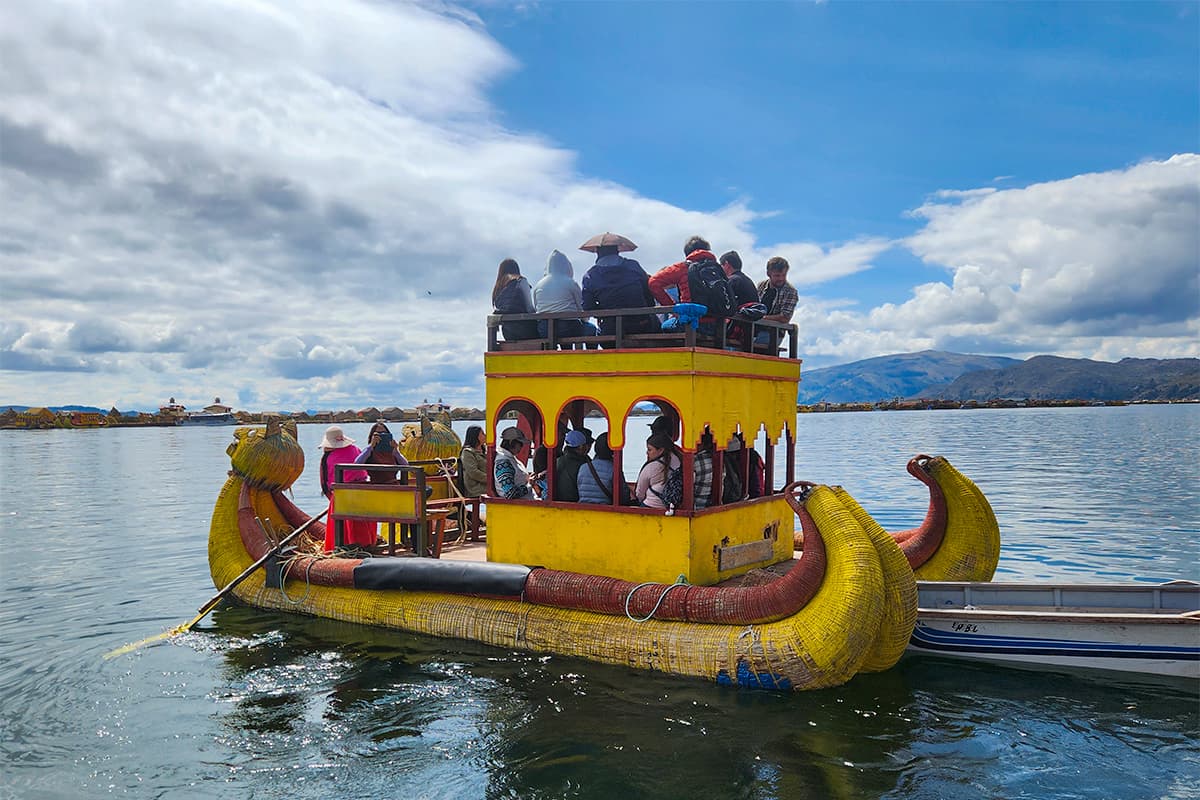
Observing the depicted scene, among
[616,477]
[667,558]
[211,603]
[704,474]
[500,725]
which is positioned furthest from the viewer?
[211,603]

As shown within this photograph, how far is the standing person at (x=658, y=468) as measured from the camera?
10523mm

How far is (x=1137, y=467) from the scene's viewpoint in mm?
40844

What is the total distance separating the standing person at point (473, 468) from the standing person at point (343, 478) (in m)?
1.73

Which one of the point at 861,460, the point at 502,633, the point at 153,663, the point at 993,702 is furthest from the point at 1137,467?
the point at 153,663

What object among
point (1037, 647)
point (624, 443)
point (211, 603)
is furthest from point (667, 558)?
point (211, 603)

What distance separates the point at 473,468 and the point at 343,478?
2.31 m

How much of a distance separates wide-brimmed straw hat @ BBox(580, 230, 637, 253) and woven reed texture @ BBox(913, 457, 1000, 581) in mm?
5082

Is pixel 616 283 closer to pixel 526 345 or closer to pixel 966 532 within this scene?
pixel 526 345

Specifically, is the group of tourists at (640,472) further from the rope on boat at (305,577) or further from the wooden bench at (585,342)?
the rope on boat at (305,577)

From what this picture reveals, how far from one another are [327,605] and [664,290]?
6748mm

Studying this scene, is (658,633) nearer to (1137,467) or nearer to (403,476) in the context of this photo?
(403,476)

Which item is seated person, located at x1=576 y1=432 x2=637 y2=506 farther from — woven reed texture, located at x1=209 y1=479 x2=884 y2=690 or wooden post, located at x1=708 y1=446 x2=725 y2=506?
woven reed texture, located at x1=209 y1=479 x2=884 y2=690

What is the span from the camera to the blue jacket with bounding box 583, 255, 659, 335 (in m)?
11.0

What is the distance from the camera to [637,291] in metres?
11.0
